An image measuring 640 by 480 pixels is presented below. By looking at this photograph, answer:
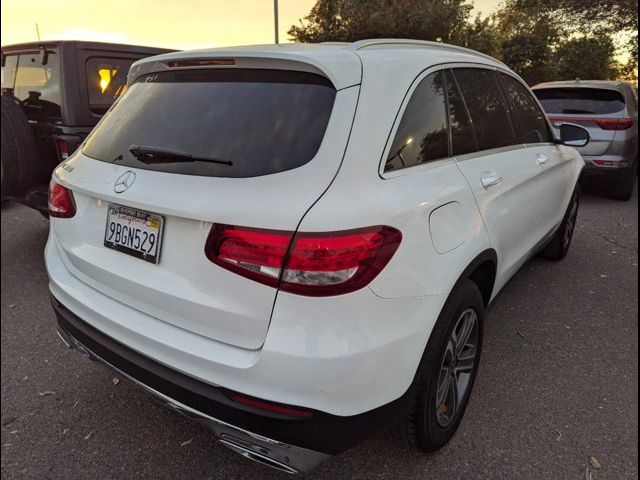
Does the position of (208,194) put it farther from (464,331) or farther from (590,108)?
(590,108)

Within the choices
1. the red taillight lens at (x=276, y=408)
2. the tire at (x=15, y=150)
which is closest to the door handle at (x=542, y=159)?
the red taillight lens at (x=276, y=408)

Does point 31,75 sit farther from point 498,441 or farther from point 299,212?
point 498,441

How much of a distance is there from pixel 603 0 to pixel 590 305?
7.70 ft

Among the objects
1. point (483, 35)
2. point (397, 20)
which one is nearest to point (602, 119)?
point (483, 35)

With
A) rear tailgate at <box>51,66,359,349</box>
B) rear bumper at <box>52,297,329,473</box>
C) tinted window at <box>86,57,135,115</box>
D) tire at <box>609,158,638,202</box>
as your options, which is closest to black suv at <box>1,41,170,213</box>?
tinted window at <box>86,57,135,115</box>

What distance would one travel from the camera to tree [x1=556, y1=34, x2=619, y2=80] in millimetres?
3947

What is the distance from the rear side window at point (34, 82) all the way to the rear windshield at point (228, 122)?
109 inches

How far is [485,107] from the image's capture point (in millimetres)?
2623

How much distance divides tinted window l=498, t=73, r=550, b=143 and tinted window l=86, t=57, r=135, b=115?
343cm

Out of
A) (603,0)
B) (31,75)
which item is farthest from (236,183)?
(31,75)

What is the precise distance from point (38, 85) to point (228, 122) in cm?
375

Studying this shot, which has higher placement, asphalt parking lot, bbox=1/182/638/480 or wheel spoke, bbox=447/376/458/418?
wheel spoke, bbox=447/376/458/418

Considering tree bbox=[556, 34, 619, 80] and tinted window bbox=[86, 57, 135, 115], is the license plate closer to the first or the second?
tinted window bbox=[86, 57, 135, 115]

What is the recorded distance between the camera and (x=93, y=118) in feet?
14.1
